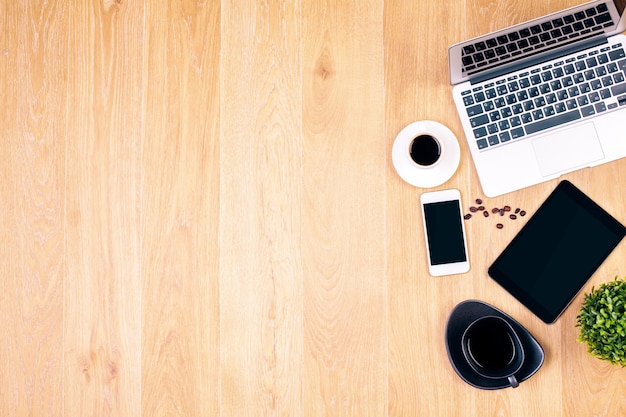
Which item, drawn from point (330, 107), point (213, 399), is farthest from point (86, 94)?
point (213, 399)

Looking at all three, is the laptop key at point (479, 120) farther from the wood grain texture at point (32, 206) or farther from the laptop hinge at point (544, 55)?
the wood grain texture at point (32, 206)

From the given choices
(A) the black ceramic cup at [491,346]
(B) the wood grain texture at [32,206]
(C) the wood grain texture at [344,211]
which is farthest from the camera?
(B) the wood grain texture at [32,206]

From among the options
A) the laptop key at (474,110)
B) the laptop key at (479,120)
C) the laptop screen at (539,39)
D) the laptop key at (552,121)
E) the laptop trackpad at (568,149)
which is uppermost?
the laptop screen at (539,39)

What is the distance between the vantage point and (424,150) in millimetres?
1051

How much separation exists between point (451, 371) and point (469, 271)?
0.20 metres

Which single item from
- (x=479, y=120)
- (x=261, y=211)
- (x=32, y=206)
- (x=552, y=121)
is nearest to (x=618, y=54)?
(x=552, y=121)

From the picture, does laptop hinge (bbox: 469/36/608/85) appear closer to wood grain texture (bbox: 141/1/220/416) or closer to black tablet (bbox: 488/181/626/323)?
black tablet (bbox: 488/181/626/323)

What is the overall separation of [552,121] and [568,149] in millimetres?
60

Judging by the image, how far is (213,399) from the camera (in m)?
1.12

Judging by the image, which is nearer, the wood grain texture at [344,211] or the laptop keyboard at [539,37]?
the laptop keyboard at [539,37]

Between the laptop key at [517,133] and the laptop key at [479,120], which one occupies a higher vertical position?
the laptop key at [479,120]

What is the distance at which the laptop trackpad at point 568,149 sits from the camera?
100 centimetres

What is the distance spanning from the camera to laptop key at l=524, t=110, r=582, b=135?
1.00 meters

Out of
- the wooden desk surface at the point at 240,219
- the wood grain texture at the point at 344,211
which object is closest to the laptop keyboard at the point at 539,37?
the wooden desk surface at the point at 240,219
